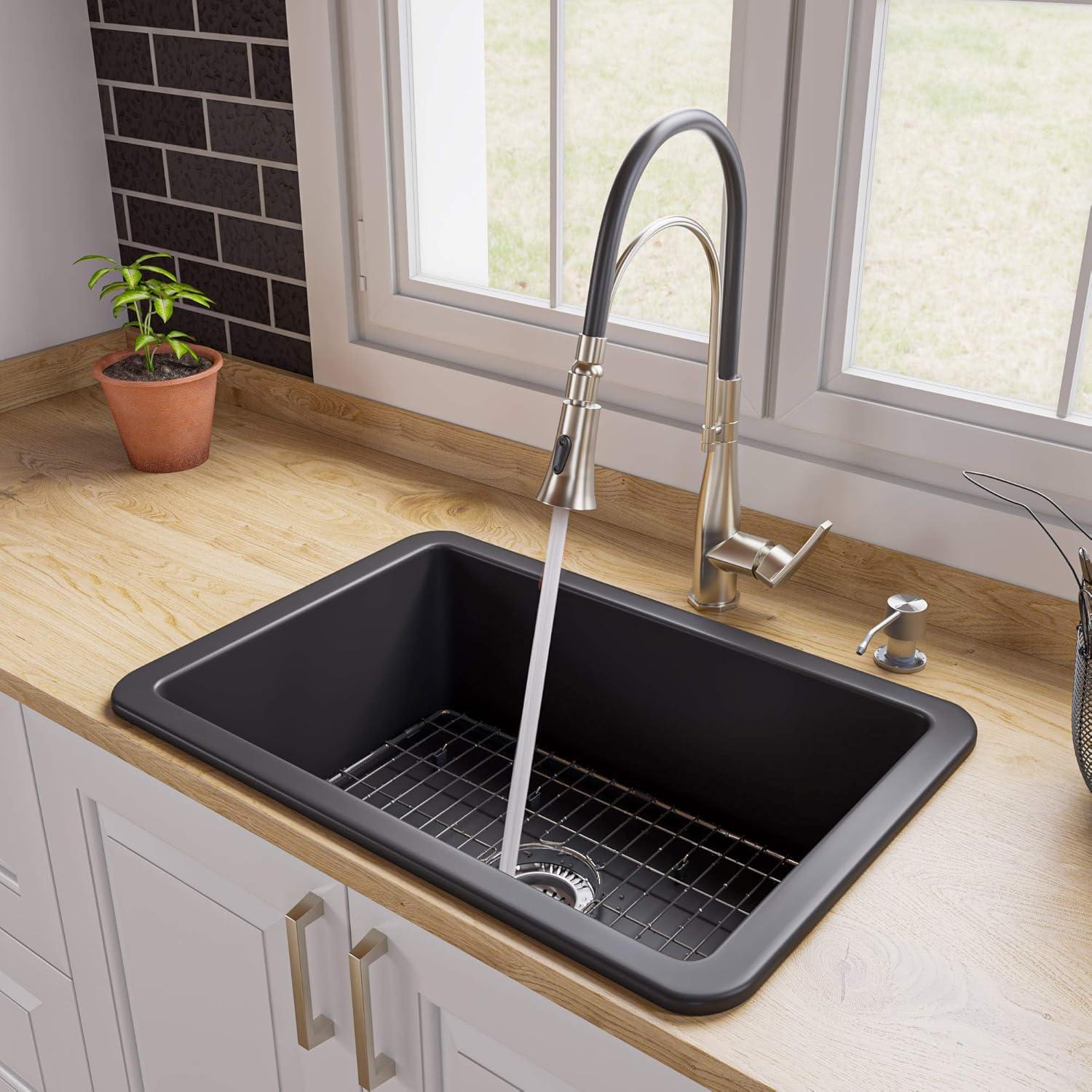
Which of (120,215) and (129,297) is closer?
(129,297)

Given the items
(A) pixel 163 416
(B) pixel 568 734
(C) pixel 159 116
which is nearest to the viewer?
(B) pixel 568 734

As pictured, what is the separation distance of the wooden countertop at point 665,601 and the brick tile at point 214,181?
321mm

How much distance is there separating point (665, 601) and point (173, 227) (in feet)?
3.60

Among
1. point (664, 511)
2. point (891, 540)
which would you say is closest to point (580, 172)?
point (664, 511)

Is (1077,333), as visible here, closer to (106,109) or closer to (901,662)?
(901,662)

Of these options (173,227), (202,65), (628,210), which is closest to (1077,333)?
(628,210)

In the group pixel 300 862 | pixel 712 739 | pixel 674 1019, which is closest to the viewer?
pixel 674 1019

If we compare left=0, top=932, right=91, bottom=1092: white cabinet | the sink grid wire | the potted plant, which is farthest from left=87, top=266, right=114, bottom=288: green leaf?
left=0, top=932, right=91, bottom=1092: white cabinet

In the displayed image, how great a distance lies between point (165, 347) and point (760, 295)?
980 mm

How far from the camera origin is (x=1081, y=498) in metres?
1.29

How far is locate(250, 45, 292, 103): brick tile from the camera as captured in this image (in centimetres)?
176

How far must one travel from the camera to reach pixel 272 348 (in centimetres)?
197

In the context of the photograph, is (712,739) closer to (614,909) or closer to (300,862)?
(614,909)

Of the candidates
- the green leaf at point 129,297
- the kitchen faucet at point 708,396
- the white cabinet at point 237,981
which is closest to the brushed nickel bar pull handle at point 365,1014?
the white cabinet at point 237,981
